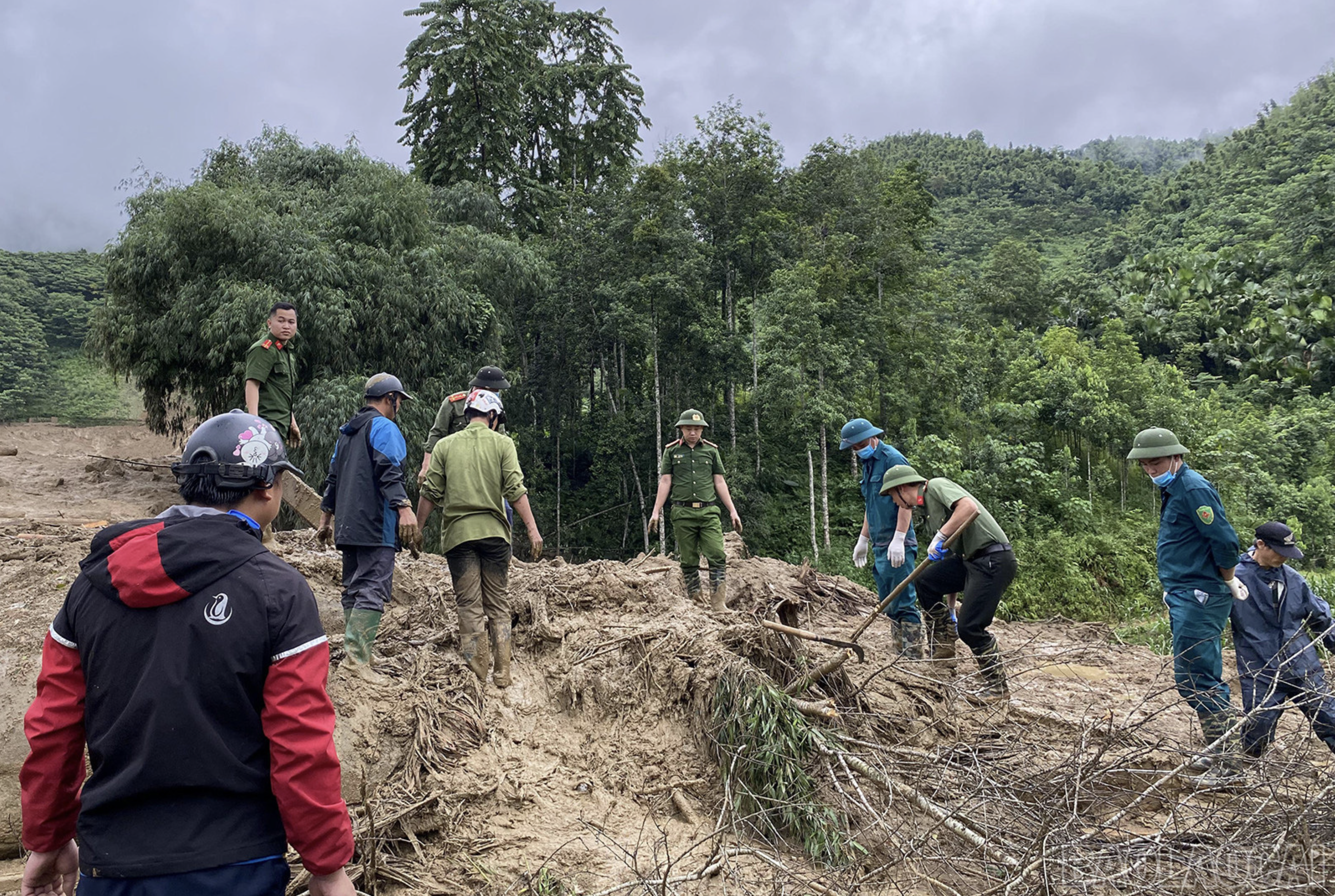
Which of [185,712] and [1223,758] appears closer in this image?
[185,712]

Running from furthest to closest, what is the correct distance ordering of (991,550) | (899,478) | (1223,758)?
(899,478), (991,550), (1223,758)

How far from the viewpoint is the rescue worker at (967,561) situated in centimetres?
A: 502

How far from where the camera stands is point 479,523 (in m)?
4.36

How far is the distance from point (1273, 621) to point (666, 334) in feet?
53.6

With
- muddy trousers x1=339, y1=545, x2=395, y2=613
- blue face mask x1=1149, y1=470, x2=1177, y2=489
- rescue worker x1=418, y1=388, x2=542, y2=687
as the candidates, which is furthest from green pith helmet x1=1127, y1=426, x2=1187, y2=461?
muddy trousers x1=339, y1=545, x2=395, y2=613

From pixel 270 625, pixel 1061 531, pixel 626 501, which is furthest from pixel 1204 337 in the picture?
pixel 270 625

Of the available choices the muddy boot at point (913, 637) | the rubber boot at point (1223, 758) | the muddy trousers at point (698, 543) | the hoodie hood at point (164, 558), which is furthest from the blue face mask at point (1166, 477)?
the hoodie hood at point (164, 558)

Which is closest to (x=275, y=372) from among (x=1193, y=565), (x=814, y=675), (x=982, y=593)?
(x=814, y=675)

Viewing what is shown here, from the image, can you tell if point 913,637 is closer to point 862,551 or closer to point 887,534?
point 887,534

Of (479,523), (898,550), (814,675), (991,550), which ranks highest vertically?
(479,523)

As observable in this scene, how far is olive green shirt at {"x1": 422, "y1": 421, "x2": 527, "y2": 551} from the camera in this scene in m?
4.36

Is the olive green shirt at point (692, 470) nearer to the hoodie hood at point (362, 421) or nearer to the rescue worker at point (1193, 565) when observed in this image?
the hoodie hood at point (362, 421)

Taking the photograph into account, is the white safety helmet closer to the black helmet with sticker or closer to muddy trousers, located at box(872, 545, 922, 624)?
the black helmet with sticker

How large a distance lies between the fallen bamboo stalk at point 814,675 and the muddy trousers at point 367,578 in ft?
7.05
